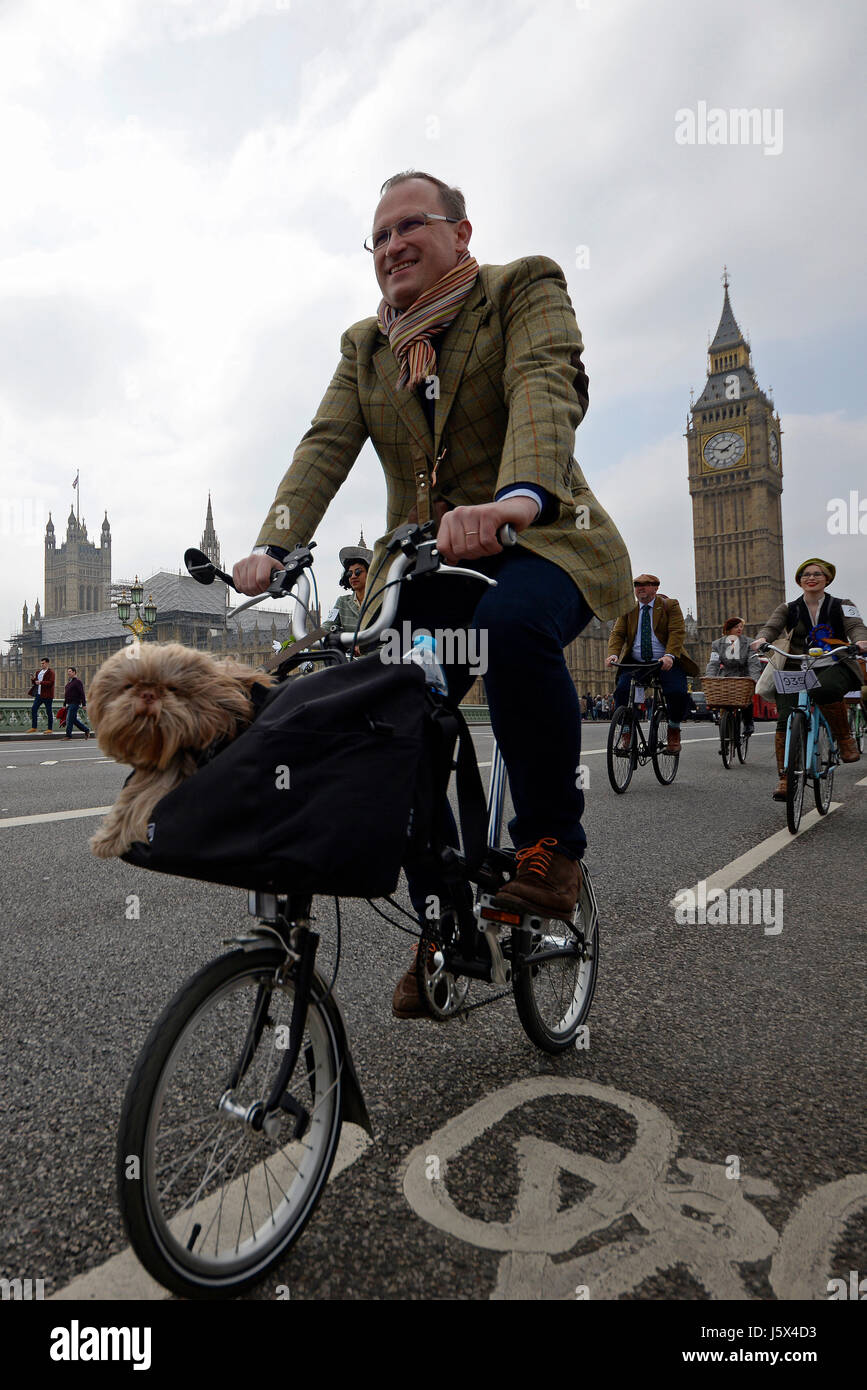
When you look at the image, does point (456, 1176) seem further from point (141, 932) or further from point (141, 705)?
point (141, 932)

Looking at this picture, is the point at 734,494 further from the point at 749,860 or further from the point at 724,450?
the point at 749,860

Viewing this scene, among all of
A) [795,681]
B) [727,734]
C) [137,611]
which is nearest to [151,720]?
[795,681]

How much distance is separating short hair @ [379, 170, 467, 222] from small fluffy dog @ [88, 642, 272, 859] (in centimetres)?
144

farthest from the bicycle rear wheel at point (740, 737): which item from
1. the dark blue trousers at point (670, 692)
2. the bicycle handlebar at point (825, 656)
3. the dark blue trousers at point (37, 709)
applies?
the dark blue trousers at point (37, 709)

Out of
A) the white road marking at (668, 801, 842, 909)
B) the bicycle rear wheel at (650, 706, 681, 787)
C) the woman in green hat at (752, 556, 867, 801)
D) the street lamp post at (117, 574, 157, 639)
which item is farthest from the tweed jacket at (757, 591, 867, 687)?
the street lamp post at (117, 574, 157, 639)

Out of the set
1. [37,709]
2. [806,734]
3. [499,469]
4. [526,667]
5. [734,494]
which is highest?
[734,494]

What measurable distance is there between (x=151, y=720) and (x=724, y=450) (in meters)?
119

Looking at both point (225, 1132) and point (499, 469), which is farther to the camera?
point (499, 469)

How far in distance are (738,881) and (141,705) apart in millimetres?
3769

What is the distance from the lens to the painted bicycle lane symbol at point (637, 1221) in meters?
1.43

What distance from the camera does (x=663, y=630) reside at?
9070 millimetres

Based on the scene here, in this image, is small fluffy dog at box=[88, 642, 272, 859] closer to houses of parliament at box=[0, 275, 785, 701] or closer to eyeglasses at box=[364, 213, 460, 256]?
eyeglasses at box=[364, 213, 460, 256]

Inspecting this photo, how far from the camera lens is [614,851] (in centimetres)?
512
